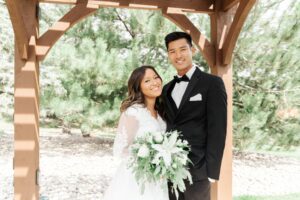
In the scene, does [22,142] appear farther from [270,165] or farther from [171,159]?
[270,165]

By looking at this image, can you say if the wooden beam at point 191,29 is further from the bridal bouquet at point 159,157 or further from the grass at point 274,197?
the grass at point 274,197

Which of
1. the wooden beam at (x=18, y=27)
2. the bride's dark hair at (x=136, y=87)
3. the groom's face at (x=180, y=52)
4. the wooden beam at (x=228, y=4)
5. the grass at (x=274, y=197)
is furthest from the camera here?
the grass at (x=274, y=197)

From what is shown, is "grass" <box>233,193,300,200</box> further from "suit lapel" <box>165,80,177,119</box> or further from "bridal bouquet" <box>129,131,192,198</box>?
"bridal bouquet" <box>129,131,192,198</box>

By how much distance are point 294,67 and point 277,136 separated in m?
1.26

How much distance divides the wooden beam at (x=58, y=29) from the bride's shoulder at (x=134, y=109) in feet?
3.86

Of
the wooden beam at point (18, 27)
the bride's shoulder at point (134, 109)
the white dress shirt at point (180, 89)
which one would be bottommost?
the bride's shoulder at point (134, 109)

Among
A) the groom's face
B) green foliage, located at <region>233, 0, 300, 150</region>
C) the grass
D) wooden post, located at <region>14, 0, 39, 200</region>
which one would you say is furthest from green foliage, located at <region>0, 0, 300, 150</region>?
the groom's face

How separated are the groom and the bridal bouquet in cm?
18

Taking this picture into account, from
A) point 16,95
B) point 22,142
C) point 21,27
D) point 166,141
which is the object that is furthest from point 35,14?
point 166,141

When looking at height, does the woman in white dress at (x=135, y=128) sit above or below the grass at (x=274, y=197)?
above

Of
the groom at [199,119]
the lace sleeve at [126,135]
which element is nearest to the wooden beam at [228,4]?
the groom at [199,119]

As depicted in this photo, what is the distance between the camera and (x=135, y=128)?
245 centimetres

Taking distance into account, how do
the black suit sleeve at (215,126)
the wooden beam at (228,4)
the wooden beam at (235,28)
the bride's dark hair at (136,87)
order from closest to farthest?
the black suit sleeve at (215,126)
the bride's dark hair at (136,87)
the wooden beam at (235,28)
the wooden beam at (228,4)

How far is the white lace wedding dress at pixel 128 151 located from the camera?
2.38m
